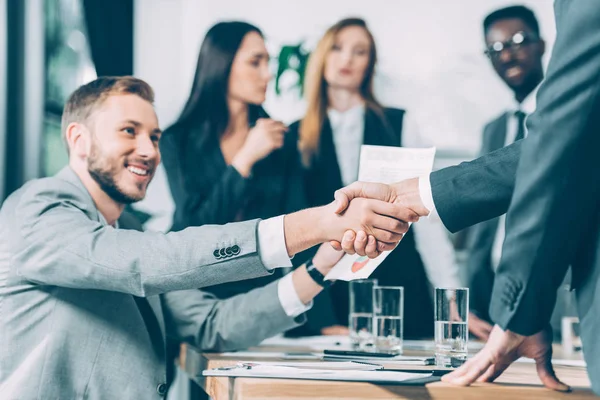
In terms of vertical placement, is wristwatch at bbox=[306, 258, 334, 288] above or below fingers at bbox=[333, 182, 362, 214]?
below

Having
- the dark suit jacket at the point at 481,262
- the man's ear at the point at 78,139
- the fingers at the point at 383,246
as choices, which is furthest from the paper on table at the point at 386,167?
the dark suit jacket at the point at 481,262

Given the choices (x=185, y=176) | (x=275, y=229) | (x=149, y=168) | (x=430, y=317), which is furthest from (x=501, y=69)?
(x=275, y=229)

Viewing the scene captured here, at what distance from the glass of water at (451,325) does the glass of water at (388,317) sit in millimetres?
276

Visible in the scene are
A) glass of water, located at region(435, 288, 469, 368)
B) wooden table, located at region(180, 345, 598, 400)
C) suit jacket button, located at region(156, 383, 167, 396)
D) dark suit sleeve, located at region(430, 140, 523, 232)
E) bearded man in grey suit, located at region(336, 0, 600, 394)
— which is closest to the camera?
bearded man in grey suit, located at region(336, 0, 600, 394)

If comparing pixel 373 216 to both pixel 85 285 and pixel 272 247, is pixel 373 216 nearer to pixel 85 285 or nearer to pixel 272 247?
pixel 272 247

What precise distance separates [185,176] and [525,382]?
59.4 inches

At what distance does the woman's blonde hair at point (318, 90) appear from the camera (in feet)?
8.68

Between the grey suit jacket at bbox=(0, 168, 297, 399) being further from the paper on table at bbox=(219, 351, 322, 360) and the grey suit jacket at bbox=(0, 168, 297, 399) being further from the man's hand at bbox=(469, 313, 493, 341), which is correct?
the man's hand at bbox=(469, 313, 493, 341)

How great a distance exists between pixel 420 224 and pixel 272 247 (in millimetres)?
1240

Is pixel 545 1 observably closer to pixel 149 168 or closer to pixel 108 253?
pixel 149 168

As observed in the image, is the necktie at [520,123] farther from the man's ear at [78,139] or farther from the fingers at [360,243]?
the man's ear at [78,139]

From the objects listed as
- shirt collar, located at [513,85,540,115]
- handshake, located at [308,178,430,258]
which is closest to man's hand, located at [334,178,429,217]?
handshake, located at [308,178,430,258]

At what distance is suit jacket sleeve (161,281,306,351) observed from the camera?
189 cm

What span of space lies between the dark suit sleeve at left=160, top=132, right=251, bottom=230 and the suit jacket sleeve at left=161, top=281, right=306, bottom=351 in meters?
0.54
